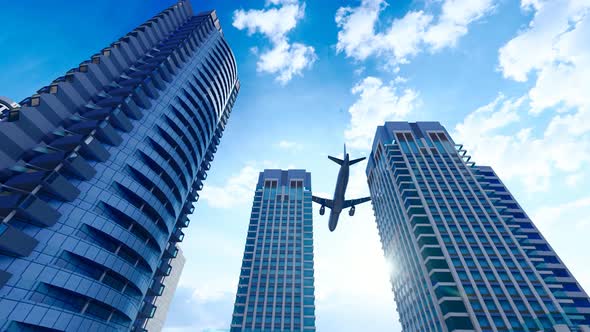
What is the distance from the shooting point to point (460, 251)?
5806 centimetres

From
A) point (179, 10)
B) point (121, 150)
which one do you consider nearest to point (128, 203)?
point (121, 150)

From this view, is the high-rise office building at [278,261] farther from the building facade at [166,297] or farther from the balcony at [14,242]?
the balcony at [14,242]

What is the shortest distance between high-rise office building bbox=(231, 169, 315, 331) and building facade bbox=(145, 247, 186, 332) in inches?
1044

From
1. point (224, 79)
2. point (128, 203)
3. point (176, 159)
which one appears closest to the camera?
point (128, 203)

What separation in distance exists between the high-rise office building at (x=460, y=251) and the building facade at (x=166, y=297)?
71.6m

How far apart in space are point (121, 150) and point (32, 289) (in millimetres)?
21693

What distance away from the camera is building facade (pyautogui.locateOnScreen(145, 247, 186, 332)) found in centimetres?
8119

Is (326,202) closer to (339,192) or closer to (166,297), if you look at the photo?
(339,192)

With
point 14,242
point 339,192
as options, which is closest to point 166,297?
point 14,242

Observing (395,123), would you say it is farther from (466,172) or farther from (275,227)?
(275,227)

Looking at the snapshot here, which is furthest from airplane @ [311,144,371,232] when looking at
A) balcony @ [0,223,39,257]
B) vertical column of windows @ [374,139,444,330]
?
balcony @ [0,223,39,257]

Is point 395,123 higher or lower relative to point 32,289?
higher

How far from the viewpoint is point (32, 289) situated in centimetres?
2794

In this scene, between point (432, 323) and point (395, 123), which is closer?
point (432, 323)
